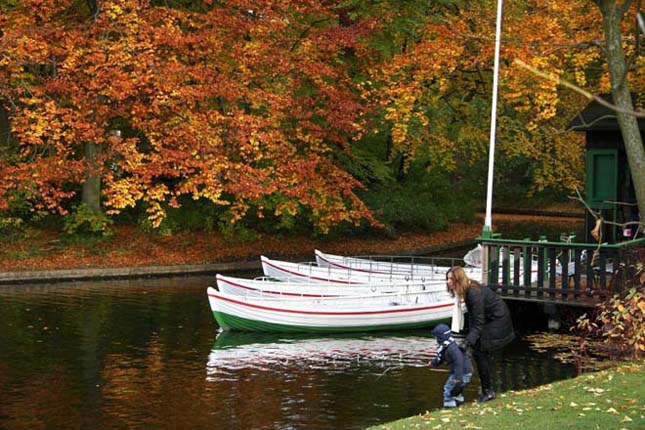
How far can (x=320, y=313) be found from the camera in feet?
79.8

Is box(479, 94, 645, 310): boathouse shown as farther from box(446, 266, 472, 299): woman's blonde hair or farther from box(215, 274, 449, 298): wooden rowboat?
box(446, 266, 472, 299): woman's blonde hair

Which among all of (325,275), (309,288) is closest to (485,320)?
(309,288)

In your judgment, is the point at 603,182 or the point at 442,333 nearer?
the point at 442,333

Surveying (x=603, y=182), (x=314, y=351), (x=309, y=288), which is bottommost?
(x=314, y=351)

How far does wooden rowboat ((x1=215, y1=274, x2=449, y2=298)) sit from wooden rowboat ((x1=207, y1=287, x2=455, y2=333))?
711mm

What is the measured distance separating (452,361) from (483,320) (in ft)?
2.38

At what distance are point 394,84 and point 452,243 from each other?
13.4m

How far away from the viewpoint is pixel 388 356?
2159 centimetres

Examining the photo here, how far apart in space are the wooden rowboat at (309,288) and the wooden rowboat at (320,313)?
0.71m

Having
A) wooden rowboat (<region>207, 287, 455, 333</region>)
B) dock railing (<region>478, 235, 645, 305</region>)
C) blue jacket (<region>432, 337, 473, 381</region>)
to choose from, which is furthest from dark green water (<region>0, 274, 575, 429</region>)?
blue jacket (<region>432, 337, 473, 381</region>)

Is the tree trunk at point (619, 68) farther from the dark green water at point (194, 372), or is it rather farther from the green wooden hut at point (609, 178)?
the green wooden hut at point (609, 178)

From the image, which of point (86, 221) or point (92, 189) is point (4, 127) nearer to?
point (92, 189)

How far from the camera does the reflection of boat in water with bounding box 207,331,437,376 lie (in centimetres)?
2052

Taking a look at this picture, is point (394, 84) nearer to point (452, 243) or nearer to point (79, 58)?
point (79, 58)
